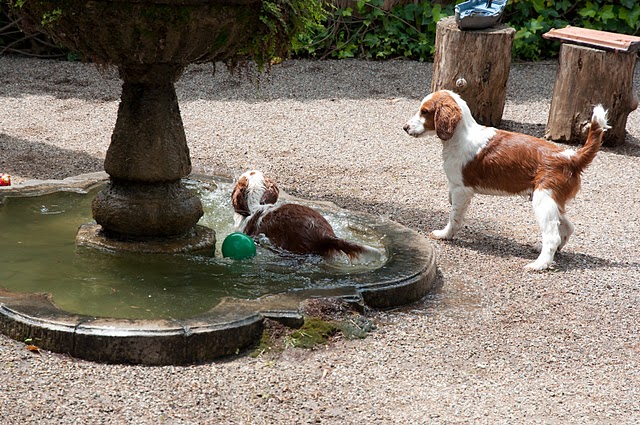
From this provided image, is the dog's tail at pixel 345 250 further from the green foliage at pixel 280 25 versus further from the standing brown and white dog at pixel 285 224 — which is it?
the green foliage at pixel 280 25

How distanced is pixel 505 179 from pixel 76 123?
493 cm

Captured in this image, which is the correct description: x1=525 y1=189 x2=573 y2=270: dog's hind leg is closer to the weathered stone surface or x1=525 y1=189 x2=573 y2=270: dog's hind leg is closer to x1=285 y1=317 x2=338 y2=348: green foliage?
x1=285 y1=317 x2=338 y2=348: green foliage

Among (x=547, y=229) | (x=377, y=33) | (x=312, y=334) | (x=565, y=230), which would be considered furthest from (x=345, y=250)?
(x=377, y=33)

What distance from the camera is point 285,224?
5586 millimetres

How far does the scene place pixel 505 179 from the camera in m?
6.25

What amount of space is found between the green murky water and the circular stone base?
60mm

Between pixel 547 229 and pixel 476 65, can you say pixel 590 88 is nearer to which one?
pixel 476 65

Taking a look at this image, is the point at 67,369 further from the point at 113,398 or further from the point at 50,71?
the point at 50,71

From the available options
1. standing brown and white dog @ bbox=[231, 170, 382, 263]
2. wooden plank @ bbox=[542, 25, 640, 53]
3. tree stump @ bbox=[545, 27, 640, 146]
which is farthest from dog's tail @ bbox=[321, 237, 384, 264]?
wooden plank @ bbox=[542, 25, 640, 53]

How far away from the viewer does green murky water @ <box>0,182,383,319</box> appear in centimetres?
477

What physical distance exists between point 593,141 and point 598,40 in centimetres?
388

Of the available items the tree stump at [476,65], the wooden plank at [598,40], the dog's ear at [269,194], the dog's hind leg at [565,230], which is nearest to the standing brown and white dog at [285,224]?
the dog's ear at [269,194]

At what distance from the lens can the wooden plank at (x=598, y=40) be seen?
9.24 m

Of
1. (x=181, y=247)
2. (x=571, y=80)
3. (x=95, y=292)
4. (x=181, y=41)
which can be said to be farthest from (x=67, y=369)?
(x=571, y=80)
